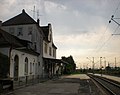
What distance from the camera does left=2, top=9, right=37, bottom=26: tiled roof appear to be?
48.2 metres

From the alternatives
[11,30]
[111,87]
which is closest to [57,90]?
[111,87]

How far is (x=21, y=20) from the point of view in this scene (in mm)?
49094

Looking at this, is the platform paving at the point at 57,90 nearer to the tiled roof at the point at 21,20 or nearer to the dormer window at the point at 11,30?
the tiled roof at the point at 21,20

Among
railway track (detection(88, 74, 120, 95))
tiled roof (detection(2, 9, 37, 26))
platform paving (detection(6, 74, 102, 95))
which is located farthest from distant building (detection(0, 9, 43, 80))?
platform paving (detection(6, 74, 102, 95))

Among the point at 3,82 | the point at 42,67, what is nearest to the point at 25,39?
the point at 42,67

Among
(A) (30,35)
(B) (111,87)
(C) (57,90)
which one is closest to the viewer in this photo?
(C) (57,90)

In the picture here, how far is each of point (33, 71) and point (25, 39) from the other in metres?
6.89

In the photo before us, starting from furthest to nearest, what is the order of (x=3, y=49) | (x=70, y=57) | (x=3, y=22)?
1. (x=70, y=57)
2. (x=3, y=22)
3. (x=3, y=49)

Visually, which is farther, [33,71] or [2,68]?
[33,71]

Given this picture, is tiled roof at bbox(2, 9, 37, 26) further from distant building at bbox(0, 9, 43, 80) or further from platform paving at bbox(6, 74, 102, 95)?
platform paving at bbox(6, 74, 102, 95)

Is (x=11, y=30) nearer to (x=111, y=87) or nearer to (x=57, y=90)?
(x=111, y=87)

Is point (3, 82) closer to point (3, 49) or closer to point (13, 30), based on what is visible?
point (3, 49)

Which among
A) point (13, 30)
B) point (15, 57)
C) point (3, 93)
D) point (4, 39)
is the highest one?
point (13, 30)

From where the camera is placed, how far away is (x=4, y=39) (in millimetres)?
32562
